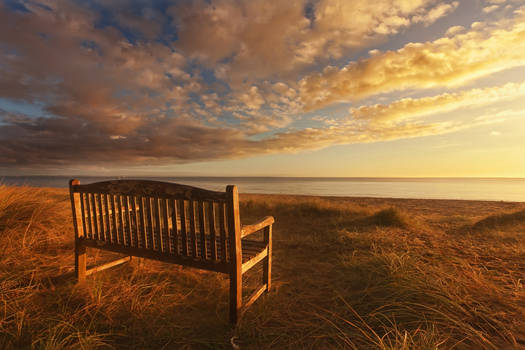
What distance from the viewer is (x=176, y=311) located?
257cm

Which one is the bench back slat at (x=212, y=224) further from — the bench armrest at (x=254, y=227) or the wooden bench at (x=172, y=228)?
the bench armrest at (x=254, y=227)

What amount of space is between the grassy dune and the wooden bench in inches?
15.6

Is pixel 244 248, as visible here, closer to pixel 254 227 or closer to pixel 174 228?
pixel 254 227

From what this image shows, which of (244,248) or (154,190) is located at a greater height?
(154,190)

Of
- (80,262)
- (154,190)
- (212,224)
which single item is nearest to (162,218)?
(154,190)

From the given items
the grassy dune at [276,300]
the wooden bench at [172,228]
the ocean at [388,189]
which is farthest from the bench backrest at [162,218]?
the ocean at [388,189]

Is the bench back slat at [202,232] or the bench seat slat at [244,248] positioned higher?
the bench back slat at [202,232]

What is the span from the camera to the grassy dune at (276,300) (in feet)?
6.44

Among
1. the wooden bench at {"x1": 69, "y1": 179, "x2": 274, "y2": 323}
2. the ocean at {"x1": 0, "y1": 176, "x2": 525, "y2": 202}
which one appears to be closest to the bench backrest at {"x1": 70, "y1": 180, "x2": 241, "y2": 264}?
the wooden bench at {"x1": 69, "y1": 179, "x2": 274, "y2": 323}

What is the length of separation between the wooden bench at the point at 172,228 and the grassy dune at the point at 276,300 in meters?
0.40

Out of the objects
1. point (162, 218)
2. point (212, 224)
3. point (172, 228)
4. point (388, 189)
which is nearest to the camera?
point (212, 224)

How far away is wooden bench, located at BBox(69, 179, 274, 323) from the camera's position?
2.12 m

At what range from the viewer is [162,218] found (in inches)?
95.5

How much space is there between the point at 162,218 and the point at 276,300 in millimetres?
1779
